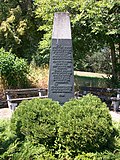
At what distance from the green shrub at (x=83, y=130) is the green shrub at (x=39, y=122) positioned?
0.18 metres

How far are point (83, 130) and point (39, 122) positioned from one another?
905mm

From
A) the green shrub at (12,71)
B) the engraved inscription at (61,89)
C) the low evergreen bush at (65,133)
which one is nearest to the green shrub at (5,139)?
the low evergreen bush at (65,133)

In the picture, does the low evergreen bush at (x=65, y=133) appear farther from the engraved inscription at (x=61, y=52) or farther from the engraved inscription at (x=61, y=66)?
the engraved inscription at (x=61, y=52)

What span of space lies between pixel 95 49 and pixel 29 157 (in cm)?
1079

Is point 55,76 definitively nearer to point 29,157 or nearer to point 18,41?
point 29,157

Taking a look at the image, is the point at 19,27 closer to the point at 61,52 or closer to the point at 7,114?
the point at 7,114

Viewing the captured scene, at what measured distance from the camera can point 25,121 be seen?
5.32 m

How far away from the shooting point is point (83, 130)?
15.9ft

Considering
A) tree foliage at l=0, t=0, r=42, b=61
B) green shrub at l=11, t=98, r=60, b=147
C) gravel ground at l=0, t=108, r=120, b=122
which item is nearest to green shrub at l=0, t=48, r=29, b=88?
gravel ground at l=0, t=108, r=120, b=122

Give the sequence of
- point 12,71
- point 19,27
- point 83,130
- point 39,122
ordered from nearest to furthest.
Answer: point 83,130, point 39,122, point 12,71, point 19,27

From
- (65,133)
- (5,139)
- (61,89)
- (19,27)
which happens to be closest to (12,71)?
(61,89)

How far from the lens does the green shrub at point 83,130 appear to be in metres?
4.84

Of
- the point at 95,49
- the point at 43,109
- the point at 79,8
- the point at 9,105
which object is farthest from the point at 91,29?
the point at 43,109

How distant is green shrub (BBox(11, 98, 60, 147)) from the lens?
5094 millimetres
